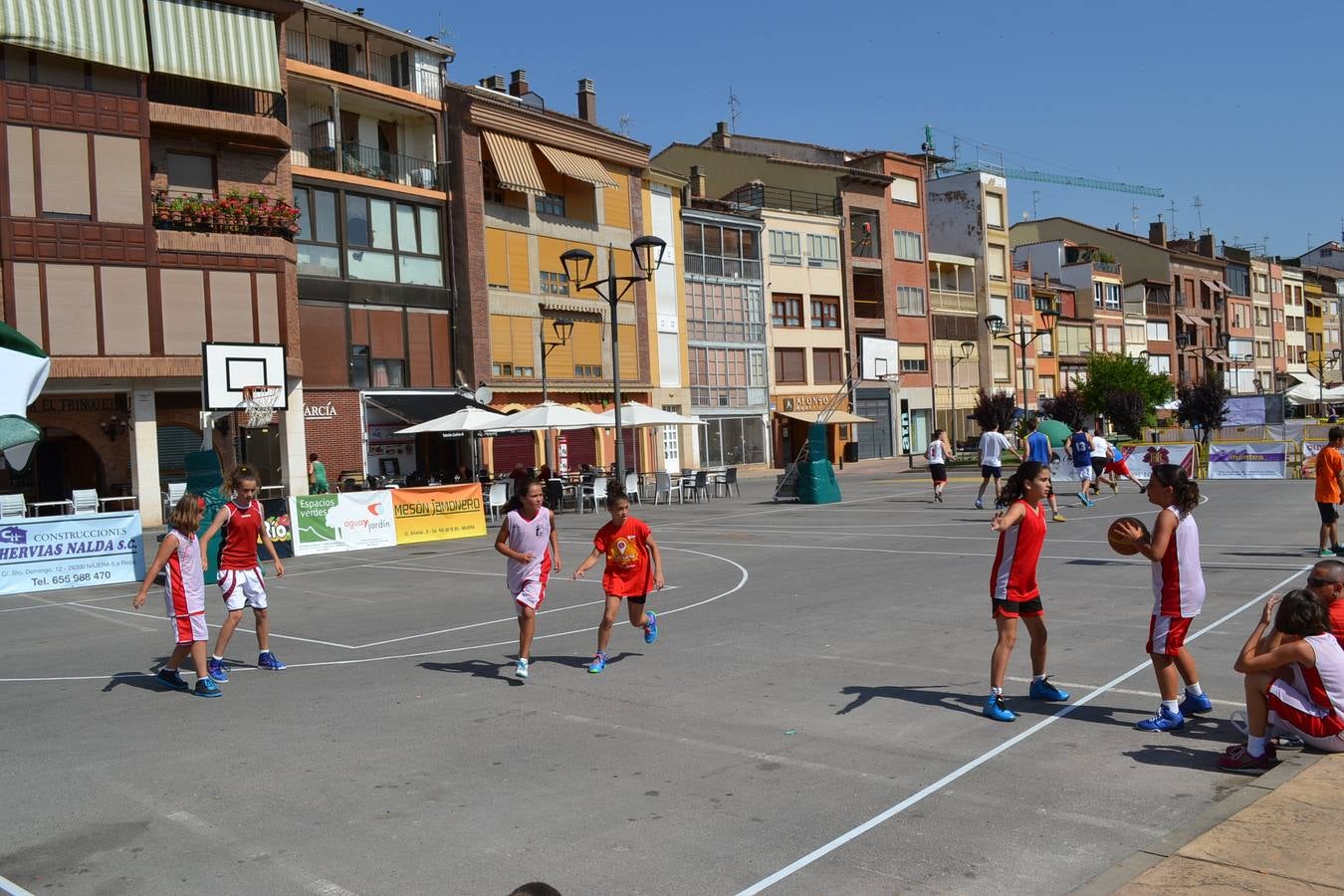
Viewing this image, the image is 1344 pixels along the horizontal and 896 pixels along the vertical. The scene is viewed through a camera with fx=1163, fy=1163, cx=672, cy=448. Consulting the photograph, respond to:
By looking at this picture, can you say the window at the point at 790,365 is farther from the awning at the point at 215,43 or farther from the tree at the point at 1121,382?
the awning at the point at 215,43

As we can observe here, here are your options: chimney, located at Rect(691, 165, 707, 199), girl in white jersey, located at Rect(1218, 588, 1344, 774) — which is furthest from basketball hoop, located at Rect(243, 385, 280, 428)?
chimney, located at Rect(691, 165, 707, 199)

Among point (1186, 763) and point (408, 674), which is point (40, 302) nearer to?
point (408, 674)

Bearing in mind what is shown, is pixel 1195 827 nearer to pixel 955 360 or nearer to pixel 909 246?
pixel 909 246

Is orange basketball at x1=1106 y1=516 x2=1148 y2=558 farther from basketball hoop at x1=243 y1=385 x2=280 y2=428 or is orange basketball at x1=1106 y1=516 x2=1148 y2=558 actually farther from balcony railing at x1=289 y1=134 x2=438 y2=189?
balcony railing at x1=289 y1=134 x2=438 y2=189

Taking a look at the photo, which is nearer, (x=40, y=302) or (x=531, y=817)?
(x=531, y=817)

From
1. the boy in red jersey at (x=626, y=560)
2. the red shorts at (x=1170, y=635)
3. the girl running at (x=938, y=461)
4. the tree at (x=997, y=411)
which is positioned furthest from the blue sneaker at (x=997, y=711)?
the tree at (x=997, y=411)

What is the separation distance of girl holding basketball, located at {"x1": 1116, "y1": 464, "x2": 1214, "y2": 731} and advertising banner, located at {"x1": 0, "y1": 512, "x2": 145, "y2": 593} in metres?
16.3

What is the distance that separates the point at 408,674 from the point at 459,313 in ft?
A: 101

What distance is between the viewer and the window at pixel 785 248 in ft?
184

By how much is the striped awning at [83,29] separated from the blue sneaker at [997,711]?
28.4 m

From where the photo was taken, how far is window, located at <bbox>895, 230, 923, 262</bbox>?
63219mm

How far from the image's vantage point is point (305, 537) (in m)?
21.3

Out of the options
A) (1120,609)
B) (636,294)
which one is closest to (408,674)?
(1120,609)

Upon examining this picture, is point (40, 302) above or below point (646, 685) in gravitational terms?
above
